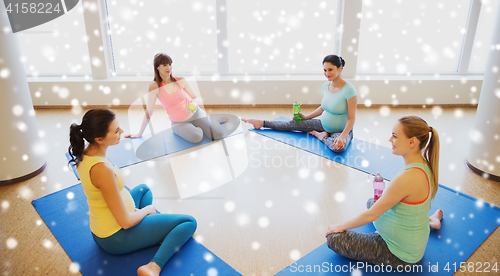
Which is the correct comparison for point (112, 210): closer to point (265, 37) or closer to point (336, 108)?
point (336, 108)

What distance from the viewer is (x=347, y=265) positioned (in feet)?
5.46

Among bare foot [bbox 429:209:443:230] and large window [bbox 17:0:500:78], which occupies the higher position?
large window [bbox 17:0:500:78]

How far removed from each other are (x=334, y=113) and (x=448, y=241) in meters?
1.51

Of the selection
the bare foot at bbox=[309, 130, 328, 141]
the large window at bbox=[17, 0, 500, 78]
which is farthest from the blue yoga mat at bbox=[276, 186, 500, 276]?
the large window at bbox=[17, 0, 500, 78]

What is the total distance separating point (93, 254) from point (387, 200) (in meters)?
1.47

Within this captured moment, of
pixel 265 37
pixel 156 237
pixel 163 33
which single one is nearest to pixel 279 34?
pixel 265 37

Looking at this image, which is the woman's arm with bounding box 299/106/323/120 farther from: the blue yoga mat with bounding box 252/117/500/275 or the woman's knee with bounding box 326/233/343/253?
the woman's knee with bounding box 326/233/343/253

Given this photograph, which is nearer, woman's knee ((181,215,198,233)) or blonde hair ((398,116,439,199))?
blonde hair ((398,116,439,199))

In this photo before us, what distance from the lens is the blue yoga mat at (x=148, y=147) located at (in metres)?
2.92

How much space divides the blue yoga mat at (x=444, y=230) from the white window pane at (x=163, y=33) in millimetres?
2531

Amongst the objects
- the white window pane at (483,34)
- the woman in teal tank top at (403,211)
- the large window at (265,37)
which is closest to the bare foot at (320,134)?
the large window at (265,37)

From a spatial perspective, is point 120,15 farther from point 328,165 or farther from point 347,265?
point 347,265

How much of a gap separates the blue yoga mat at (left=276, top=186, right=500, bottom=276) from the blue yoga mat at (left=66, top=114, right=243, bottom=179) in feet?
5.69

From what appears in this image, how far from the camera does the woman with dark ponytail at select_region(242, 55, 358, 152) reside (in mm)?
2852
